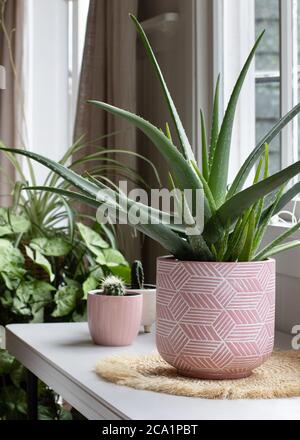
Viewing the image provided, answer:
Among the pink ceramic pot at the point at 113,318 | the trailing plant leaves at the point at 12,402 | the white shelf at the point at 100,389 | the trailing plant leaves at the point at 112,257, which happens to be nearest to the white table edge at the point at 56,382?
the white shelf at the point at 100,389

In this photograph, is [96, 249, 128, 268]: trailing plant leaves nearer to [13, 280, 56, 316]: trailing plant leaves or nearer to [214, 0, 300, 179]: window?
[13, 280, 56, 316]: trailing plant leaves

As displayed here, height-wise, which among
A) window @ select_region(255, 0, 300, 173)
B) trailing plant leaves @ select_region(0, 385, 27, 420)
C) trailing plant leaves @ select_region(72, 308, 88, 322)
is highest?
window @ select_region(255, 0, 300, 173)

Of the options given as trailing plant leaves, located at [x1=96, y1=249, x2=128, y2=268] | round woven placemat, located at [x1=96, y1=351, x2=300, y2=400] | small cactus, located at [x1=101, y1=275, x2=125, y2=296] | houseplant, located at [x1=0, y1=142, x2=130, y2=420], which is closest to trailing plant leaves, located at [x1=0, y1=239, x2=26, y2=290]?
houseplant, located at [x1=0, y1=142, x2=130, y2=420]

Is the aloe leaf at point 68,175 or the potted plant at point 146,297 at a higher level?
the aloe leaf at point 68,175

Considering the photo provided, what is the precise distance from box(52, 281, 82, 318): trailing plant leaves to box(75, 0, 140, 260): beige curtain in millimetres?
310

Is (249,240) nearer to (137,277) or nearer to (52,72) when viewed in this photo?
(137,277)

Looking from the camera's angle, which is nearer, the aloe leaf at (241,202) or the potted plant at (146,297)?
the aloe leaf at (241,202)

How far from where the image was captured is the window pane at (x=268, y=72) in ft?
6.08

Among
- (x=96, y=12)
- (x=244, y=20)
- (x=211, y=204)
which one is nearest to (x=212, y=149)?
(x=211, y=204)

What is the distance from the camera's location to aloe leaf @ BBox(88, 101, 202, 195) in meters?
1.12

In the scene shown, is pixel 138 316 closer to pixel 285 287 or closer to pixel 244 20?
pixel 285 287

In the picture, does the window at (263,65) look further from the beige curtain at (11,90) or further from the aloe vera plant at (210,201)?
the beige curtain at (11,90)

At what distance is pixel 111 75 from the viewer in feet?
8.36

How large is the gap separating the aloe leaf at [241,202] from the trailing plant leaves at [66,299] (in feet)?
3.20
